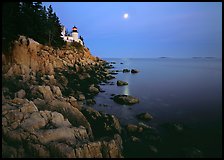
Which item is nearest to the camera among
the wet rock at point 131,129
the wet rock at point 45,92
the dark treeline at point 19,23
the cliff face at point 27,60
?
the wet rock at point 131,129

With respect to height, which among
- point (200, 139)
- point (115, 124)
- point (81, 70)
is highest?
point (81, 70)

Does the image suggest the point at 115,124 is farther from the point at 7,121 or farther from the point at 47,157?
the point at 7,121

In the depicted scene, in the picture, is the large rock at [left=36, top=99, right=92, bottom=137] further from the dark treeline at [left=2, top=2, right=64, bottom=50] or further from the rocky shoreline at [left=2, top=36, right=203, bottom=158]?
the dark treeline at [left=2, top=2, right=64, bottom=50]

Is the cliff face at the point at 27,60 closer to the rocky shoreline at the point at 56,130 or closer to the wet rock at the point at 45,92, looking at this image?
the rocky shoreline at the point at 56,130

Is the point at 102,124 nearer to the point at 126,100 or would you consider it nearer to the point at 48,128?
the point at 48,128

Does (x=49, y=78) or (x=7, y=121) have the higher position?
(x=49, y=78)

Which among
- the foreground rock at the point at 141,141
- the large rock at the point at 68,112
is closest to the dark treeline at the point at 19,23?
the large rock at the point at 68,112

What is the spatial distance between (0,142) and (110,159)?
6075 millimetres

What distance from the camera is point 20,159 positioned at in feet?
31.3

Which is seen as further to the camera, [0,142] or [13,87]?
[13,87]

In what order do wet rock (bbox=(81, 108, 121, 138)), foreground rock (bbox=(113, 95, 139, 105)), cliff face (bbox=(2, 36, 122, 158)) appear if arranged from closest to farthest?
cliff face (bbox=(2, 36, 122, 158)) < wet rock (bbox=(81, 108, 121, 138)) < foreground rock (bbox=(113, 95, 139, 105))

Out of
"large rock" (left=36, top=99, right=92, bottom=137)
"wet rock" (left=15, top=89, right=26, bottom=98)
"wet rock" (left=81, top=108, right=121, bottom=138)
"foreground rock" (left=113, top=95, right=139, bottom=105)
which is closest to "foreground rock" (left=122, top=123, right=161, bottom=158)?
"wet rock" (left=81, top=108, right=121, bottom=138)

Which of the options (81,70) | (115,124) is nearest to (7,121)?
(115,124)

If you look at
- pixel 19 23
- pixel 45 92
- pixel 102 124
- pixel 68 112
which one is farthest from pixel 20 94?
pixel 19 23
